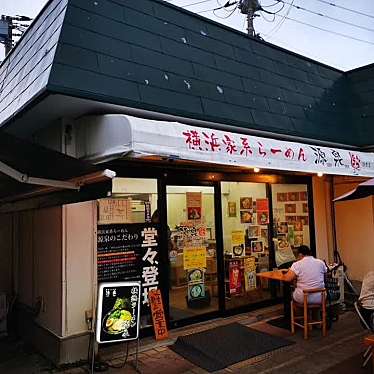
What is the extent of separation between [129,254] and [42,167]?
2.73 metres

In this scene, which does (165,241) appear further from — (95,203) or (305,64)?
(305,64)

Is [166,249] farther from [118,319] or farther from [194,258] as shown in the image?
[118,319]

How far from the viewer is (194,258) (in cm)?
636

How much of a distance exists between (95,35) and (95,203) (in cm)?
225

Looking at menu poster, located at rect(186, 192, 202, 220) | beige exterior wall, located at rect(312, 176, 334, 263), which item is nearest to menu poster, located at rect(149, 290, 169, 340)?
menu poster, located at rect(186, 192, 202, 220)

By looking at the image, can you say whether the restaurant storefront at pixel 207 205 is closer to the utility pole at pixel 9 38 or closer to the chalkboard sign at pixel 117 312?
the chalkboard sign at pixel 117 312

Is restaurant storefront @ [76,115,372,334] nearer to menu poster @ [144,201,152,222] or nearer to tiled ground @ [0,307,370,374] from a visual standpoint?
menu poster @ [144,201,152,222]

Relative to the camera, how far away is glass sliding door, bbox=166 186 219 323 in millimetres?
6090

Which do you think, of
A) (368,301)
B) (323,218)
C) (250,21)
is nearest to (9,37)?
(250,21)

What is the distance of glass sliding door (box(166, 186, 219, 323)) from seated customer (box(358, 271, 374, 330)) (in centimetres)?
276

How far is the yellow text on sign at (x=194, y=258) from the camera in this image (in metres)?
6.27

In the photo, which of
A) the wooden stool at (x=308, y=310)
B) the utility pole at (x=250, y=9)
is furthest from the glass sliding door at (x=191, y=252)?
the utility pole at (x=250, y=9)

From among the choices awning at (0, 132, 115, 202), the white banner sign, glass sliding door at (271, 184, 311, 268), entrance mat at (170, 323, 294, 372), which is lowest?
entrance mat at (170, 323, 294, 372)

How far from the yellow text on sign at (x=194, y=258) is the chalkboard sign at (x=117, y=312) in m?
1.65
